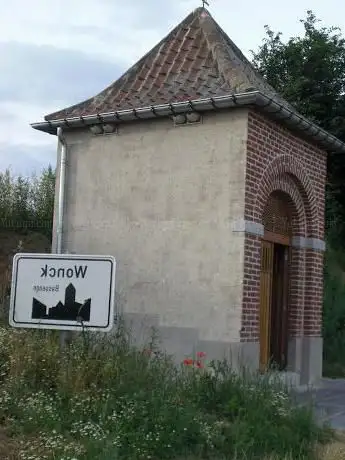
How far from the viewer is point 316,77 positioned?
2200 cm

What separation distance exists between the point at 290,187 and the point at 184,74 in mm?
2665

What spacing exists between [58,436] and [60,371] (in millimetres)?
1083

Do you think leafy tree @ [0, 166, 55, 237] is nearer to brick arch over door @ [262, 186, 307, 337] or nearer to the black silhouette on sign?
brick arch over door @ [262, 186, 307, 337]

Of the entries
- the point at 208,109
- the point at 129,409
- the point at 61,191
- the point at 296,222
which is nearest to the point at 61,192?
the point at 61,191

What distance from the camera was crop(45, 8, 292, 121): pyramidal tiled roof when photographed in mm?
10781

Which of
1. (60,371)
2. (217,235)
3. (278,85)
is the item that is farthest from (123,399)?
(278,85)

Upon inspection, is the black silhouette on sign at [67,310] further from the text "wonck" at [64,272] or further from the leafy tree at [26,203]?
the leafy tree at [26,203]

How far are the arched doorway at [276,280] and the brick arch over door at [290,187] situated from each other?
247mm

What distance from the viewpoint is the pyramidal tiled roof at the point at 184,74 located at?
10781 millimetres

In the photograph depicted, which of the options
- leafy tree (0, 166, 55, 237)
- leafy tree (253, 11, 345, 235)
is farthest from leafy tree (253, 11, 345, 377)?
leafy tree (0, 166, 55, 237)

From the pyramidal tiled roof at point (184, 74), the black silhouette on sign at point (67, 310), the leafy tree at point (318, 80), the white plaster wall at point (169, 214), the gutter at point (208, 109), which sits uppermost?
the leafy tree at point (318, 80)

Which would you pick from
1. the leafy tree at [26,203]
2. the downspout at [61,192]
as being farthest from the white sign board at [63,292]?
the leafy tree at [26,203]

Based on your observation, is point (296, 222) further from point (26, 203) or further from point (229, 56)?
point (26, 203)

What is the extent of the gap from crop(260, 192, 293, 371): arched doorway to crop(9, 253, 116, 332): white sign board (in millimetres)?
5426
